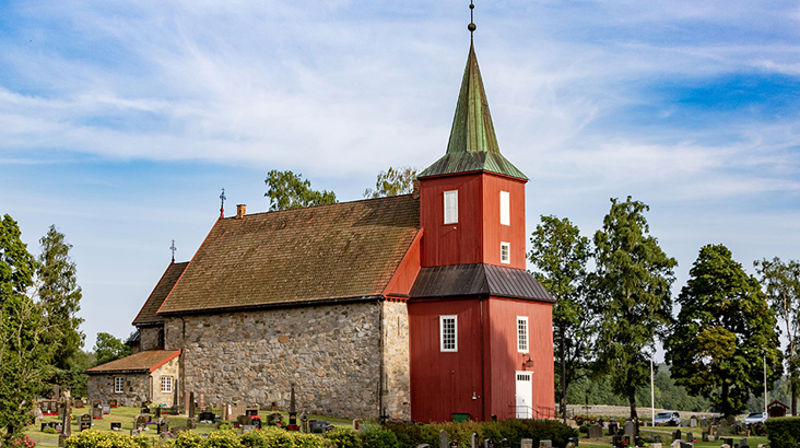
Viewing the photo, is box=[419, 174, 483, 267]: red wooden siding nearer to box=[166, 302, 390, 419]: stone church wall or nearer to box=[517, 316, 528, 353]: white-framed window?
box=[517, 316, 528, 353]: white-framed window

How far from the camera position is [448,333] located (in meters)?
38.9

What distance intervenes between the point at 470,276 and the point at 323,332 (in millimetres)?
6562

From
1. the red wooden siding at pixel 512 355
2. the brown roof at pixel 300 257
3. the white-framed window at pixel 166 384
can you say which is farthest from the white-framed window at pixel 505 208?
the white-framed window at pixel 166 384

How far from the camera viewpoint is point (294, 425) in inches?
1341

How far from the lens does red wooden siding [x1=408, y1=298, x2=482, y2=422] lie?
38.0 m

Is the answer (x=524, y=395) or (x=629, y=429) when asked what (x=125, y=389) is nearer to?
(x=524, y=395)

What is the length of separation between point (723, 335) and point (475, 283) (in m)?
18.5

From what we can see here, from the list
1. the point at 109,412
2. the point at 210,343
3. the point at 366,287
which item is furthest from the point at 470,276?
the point at 109,412

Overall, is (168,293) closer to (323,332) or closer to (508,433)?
(323,332)

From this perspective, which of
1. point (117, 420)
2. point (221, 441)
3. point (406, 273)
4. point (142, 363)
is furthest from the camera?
point (142, 363)

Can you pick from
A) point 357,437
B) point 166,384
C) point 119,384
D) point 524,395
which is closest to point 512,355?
point 524,395

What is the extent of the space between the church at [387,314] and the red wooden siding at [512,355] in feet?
0.18

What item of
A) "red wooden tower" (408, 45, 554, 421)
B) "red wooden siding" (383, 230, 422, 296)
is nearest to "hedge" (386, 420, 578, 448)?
"red wooden tower" (408, 45, 554, 421)

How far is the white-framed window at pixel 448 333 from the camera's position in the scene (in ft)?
127
